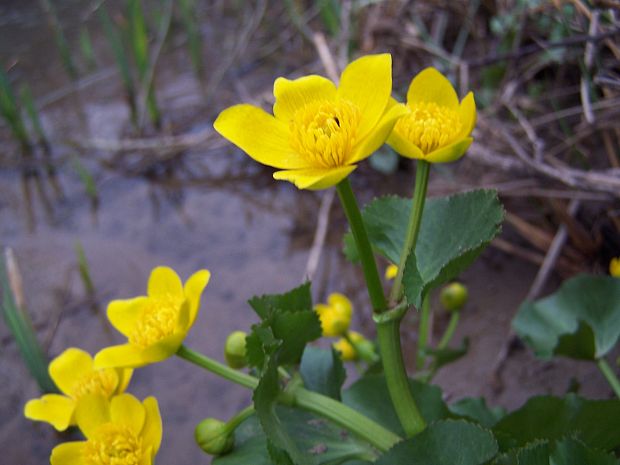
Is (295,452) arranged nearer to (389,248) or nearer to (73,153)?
(389,248)

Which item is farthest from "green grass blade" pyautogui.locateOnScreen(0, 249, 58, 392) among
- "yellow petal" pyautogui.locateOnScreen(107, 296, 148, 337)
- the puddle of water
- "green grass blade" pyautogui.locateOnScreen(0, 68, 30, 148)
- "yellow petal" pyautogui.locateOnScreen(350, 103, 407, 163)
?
"green grass blade" pyautogui.locateOnScreen(0, 68, 30, 148)

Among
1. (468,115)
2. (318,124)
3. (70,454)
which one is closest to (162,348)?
(70,454)

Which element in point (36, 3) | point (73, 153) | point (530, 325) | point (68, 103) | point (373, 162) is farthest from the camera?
point (36, 3)

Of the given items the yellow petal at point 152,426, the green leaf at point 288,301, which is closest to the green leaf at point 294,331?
the green leaf at point 288,301

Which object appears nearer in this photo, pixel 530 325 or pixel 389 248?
pixel 389 248

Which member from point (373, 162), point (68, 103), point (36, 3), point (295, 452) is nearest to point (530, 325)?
point (295, 452)

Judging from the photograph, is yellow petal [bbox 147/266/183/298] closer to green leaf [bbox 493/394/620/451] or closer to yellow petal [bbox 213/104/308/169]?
yellow petal [bbox 213/104/308/169]
